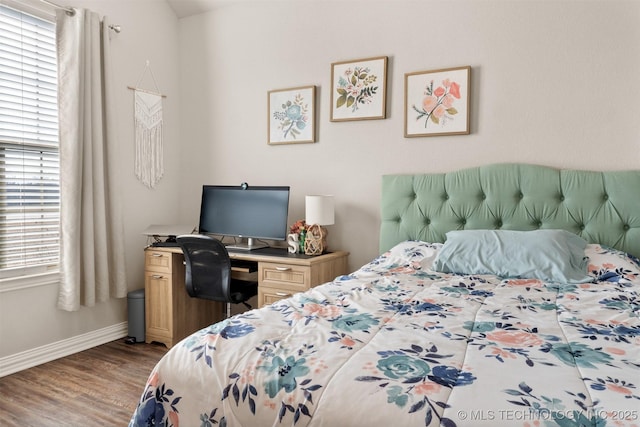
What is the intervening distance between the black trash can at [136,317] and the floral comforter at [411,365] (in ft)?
6.70

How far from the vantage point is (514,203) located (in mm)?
2711

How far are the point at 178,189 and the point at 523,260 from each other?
9.94ft

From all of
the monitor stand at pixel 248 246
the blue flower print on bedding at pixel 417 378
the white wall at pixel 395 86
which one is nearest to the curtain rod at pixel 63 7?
the white wall at pixel 395 86

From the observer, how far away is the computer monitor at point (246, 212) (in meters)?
3.28

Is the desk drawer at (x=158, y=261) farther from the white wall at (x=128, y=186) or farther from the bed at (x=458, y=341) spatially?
the bed at (x=458, y=341)

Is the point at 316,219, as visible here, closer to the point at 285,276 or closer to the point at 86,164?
the point at 285,276

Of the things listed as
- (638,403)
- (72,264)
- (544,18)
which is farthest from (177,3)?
(638,403)

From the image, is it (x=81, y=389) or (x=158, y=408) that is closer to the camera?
(x=158, y=408)

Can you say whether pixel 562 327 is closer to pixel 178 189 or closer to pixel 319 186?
pixel 319 186

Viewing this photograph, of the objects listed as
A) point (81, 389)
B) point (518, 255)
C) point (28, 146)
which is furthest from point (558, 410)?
point (28, 146)

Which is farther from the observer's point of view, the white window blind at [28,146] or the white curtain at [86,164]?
the white curtain at [86,164]

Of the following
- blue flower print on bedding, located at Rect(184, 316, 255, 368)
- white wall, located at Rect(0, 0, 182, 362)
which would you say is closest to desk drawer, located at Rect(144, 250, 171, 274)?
white wall, located at Rect(0, 0, 182, 362)

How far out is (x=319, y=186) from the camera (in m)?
3.44

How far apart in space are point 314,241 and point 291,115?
1.08 m
